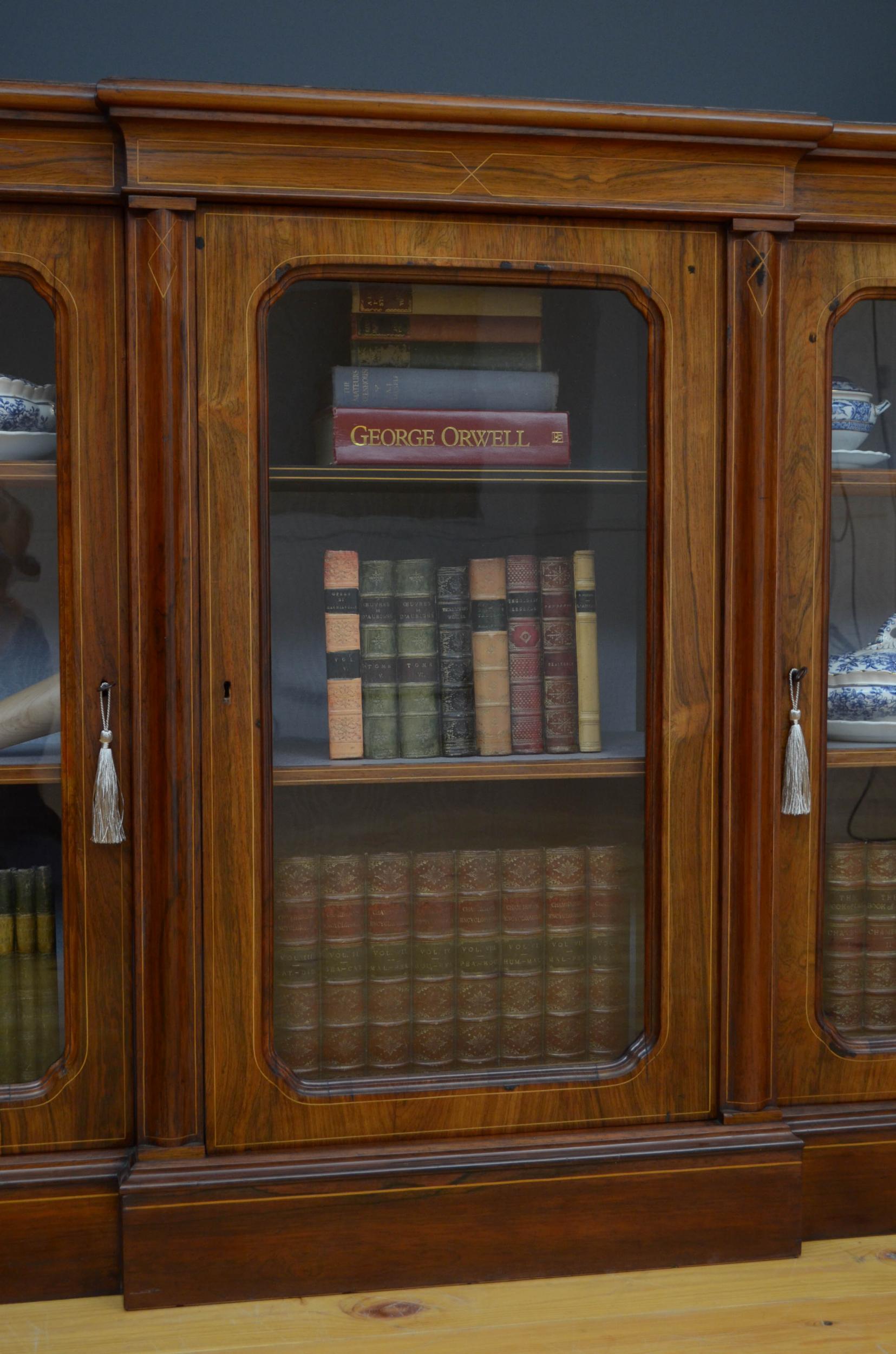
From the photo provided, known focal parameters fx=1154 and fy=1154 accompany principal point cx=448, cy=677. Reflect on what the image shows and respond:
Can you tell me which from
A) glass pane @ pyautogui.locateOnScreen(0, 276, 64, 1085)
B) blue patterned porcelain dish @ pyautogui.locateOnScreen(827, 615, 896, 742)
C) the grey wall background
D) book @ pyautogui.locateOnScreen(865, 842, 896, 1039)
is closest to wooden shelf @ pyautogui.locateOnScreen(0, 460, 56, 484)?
glass pane @ pyautogui.locateOnScreen(0, 276, 64, 1085)

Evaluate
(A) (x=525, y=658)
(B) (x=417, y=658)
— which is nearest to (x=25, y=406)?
(B) (x=417, y=658)

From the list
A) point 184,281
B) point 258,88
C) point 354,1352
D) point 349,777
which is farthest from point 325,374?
point 354,1352

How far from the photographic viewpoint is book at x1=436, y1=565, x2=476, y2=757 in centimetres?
150

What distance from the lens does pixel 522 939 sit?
1550 mm

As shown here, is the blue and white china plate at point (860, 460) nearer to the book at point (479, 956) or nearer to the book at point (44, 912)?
the book at point (479, 956)

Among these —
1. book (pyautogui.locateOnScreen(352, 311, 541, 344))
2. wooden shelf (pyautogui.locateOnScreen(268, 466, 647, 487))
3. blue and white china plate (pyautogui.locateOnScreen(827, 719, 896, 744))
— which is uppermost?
book (pyautogui.locateOnScreen(352, 311, 541, 344))

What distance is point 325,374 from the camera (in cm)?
145

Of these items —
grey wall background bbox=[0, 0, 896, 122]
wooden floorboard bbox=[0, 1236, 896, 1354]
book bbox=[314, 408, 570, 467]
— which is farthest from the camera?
grey wall background bbox=[0, 0, 896, 122]

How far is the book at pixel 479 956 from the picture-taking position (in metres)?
1.53

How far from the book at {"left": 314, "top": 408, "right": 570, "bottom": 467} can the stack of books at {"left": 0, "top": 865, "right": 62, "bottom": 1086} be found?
2.16ft

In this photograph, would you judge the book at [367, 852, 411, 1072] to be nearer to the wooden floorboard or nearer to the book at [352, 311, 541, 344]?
the wooden floorboard

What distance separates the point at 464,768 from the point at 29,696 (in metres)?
0.56

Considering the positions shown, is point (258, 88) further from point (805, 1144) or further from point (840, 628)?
point (805, 1144)

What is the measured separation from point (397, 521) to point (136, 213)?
1.57 ft
